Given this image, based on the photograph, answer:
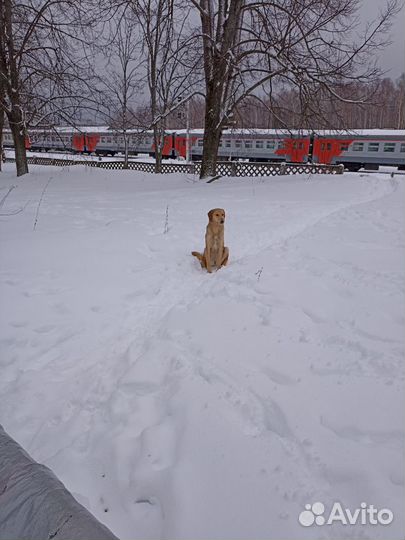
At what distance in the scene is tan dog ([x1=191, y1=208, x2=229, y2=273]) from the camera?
177 inches

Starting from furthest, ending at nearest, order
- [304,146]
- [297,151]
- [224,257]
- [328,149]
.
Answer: [297,151], [304,146], [328,149], [224,257]

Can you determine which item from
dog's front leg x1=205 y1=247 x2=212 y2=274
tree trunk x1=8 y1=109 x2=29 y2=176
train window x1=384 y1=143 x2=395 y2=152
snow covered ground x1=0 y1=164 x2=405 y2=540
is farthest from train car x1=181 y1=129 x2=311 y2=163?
snow covered ground x1=0 y1=164 x2=405 y2=540

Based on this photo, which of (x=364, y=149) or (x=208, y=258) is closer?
(x=208, y=258)

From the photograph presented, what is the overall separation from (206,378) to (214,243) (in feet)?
7.73

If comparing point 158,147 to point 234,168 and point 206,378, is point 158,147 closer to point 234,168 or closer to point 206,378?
point 234,168

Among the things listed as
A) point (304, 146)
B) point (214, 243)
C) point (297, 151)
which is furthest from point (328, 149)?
point (214, 243)

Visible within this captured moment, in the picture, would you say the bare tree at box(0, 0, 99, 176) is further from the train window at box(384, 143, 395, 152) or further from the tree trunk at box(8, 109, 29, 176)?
the train window at box(384, 143, 395, 152)

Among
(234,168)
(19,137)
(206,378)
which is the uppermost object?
(19,137)

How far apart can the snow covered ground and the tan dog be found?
20cm

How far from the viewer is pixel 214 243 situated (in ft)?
14.9

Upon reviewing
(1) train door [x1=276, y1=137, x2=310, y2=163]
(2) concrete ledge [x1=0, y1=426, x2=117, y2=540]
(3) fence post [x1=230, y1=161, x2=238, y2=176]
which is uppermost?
(1) train door [x1=276, y1=137, x2=310, y2=163]

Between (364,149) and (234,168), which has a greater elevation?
(364,149)

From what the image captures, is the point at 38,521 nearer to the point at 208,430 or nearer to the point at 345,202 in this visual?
the point at 208,430

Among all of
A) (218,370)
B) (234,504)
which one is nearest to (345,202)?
(218,370)
